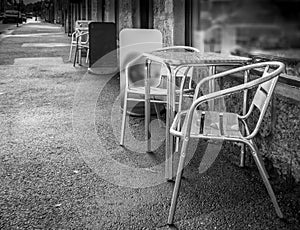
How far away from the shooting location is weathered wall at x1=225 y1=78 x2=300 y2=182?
1.94m

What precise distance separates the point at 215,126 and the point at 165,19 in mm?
2661

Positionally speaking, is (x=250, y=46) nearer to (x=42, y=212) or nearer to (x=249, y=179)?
(x=42, y=212)

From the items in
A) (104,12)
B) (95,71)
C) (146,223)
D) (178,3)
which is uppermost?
(104,12)

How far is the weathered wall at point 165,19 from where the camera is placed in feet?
12.8

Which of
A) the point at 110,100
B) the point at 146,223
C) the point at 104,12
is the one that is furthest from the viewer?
the point at 104,12

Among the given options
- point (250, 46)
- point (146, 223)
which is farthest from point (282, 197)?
point (250, 46)

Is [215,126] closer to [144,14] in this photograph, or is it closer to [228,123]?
[228,123]

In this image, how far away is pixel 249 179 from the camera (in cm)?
214

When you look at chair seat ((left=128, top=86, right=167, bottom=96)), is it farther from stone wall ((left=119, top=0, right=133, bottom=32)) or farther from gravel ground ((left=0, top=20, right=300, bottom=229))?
stone wall ((left=119, top=0, right=133, bottom=32))

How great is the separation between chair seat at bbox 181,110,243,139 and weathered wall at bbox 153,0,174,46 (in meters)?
2.07

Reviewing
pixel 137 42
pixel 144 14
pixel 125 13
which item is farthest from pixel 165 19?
pixel 125 13

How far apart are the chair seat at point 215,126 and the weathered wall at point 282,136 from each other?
0.97 ft

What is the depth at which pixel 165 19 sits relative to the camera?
4.19 meters

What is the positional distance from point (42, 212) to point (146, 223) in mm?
493
